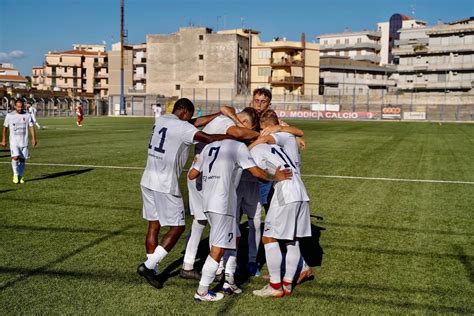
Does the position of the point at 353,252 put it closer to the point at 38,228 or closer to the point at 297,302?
the point at 297,302

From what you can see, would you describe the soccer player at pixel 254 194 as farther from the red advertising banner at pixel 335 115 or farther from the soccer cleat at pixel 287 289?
the red advertising banner at pixel 335 115

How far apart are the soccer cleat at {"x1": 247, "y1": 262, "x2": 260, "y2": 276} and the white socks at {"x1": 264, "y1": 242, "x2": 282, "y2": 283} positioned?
0.77 metres

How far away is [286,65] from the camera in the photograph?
101 metres

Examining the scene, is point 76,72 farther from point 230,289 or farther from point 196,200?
point 230,289

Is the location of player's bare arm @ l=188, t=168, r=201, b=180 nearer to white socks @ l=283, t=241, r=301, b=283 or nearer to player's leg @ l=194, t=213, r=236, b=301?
player's leg @ l=194, t=213, r=236, b=301

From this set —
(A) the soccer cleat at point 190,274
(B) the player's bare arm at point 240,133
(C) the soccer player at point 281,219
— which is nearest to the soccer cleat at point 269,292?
(C) the soccer player at point 281,219

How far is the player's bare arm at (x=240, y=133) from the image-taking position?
224 inches

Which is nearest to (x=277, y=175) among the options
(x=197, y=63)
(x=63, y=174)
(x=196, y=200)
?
(x=196, y=200)

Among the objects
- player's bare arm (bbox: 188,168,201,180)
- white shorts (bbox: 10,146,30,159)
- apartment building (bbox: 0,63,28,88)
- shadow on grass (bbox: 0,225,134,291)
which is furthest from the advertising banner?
apartment building (bbox: 0,63,28,88)

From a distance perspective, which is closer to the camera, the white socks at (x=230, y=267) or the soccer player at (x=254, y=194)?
the white socks at (x=230, y=267)

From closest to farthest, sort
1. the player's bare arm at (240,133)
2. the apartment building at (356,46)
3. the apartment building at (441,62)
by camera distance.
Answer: the player's bare arm at (240,133) < the apartment building at (441,62) < the apartment building at (356,46)

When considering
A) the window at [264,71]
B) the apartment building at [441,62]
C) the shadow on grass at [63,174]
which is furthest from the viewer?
the window at [264,71]

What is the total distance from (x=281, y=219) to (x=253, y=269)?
1150 mm

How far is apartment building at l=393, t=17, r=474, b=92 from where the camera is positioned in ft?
325
